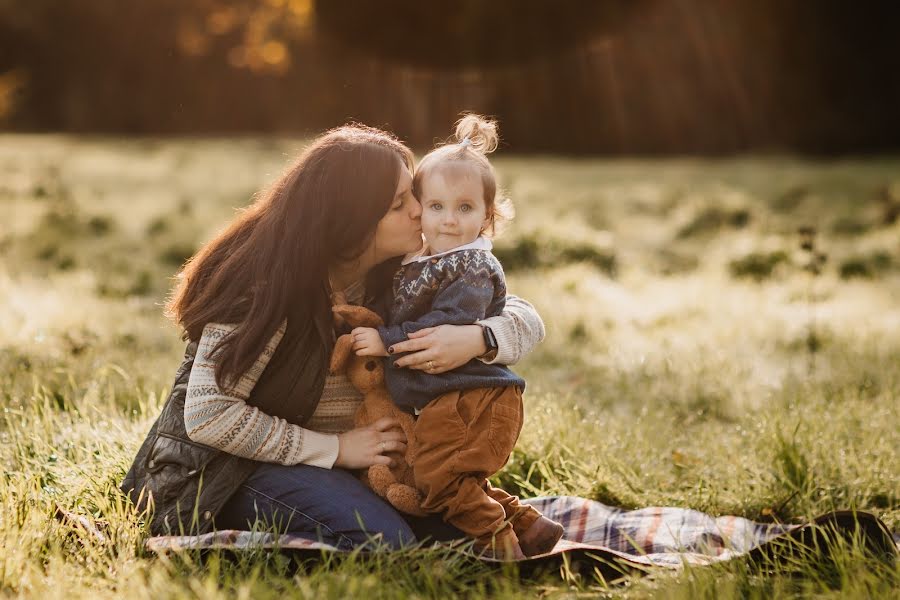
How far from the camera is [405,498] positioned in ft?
9.25

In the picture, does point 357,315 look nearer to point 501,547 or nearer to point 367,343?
point 367,343

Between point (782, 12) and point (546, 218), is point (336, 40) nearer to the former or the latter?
point (782, 12)

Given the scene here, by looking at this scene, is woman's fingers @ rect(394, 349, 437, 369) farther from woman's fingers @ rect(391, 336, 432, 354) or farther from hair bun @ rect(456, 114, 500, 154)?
hair bun @ rect(456, 114, 500, 154)

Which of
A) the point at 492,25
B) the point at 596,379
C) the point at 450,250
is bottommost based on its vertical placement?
the point at 596,379

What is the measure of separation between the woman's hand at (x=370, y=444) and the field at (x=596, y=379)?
368 mm

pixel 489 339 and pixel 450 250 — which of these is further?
pixel 450 250

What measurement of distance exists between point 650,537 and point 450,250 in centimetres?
122

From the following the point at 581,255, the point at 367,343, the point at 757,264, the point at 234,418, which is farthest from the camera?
the point at 581,255

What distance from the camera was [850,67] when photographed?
19891 millimetres

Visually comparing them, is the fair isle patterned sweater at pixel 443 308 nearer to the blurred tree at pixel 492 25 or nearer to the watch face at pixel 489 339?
the watch face at pixel 489 339

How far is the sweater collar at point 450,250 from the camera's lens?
2.91 metres

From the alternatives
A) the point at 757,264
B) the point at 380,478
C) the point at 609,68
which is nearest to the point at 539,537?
the point at 380,478

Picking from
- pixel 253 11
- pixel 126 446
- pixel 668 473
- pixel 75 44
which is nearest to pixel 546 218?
pixel 668 473

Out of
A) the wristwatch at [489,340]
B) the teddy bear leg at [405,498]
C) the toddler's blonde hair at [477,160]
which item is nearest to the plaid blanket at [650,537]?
the teddy bear leg at [405,498]
